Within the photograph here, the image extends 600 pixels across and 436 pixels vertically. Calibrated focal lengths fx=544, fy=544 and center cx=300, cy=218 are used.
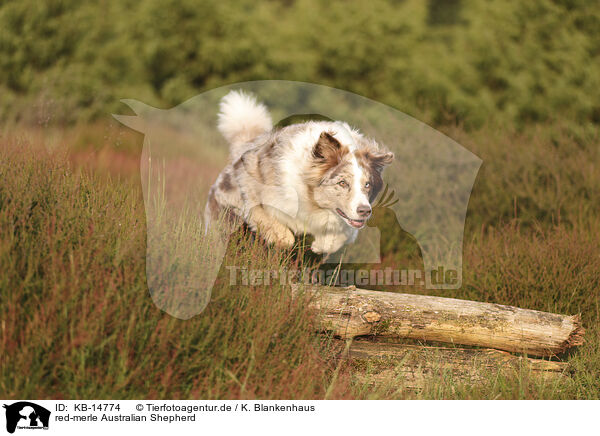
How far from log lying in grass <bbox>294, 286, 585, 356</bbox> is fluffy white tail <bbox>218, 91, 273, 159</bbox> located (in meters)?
1.87

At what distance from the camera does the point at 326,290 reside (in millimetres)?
4184

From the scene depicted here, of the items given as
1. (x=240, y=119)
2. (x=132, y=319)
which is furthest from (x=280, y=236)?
(x=132, y=319)

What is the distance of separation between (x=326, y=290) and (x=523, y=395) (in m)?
1.53

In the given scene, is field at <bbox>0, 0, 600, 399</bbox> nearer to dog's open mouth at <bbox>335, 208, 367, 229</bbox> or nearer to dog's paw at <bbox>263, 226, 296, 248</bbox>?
dog's paw at <bbox>263, 226, 296, 248</bbox>

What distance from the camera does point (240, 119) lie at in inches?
205

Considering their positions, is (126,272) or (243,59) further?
(243,59)

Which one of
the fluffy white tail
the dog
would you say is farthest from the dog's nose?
the fluffy white tail

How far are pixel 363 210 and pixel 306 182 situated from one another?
67cm

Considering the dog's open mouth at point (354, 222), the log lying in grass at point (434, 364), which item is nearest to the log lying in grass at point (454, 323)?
the log lying in grass at point (434, 364)

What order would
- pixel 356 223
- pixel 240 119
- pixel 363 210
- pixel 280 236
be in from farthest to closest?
pixel 240 119 → pixel 280 236 → pixel 356 223 → pixel 363 210

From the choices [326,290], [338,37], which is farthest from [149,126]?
[338,37]

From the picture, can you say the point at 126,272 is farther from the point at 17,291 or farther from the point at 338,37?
the point at 338,37
